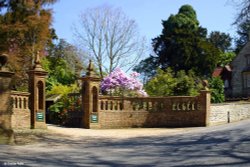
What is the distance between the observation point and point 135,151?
15.5 meters

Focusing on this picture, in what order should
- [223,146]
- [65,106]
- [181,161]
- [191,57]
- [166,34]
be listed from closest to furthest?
[181,161] → [223,146] → [65,106] → [191,57] → [166,34]

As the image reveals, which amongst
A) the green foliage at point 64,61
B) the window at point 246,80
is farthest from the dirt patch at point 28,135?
the window at point 246,80

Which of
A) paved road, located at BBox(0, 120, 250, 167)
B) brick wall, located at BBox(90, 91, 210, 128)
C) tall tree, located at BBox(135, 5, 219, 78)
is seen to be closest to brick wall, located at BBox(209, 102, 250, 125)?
brick wall, located at BBox(90, 91, 210, 128)

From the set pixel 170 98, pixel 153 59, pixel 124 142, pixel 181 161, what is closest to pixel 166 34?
pixel 153 59

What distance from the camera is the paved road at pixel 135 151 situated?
12531mm

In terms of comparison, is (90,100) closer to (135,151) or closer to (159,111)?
(159,111)

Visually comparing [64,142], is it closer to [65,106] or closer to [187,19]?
[65,106]

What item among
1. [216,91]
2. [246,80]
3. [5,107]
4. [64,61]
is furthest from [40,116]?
[246,80]

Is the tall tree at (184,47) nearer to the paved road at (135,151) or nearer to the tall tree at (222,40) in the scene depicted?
the tall tree at (222,40)

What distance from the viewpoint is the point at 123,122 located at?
25500 millimetres

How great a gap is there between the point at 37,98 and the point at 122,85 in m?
10.9

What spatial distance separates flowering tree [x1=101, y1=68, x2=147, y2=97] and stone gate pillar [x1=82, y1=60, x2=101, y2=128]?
624cm

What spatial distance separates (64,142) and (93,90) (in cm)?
674

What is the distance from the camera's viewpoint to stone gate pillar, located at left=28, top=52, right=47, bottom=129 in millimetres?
21500
